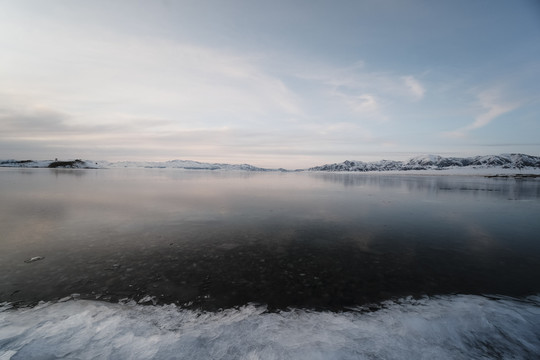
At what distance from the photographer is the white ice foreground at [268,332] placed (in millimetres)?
3824

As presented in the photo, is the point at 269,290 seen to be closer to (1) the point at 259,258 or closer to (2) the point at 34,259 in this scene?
(1) the point at 259,258

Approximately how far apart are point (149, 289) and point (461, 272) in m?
8.63

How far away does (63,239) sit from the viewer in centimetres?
896

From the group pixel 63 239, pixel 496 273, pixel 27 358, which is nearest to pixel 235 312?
pixel 27 358

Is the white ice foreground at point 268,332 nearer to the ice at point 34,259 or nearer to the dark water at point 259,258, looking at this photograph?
the dark water at point 259,258

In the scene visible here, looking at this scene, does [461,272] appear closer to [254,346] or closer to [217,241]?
[254,346]

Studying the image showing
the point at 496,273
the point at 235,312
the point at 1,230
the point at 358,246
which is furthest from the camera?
the point at 1,230

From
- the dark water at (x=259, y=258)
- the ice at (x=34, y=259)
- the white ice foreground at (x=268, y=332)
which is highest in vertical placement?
the ice at (x=34, y=259)

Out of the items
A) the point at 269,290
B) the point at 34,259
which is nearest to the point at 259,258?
the point at 269,290

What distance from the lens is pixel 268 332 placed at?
14.0 feet

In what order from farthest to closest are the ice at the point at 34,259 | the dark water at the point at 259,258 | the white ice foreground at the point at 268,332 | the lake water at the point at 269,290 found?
1. the ice at the point at 34,259
2. the dark water at the point at 259,258
3. the lake water at the point at 269,290
4. the white ice foreground at the point at 268,332

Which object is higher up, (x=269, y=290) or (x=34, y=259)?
(x=34, y=259)

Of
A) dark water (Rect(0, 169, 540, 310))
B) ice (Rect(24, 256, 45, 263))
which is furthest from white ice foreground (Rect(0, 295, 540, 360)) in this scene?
ice (Rect(24, 256, 45, 263))

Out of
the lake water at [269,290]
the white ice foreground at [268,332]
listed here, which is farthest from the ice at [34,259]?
the white ice foreground at [268,332]
